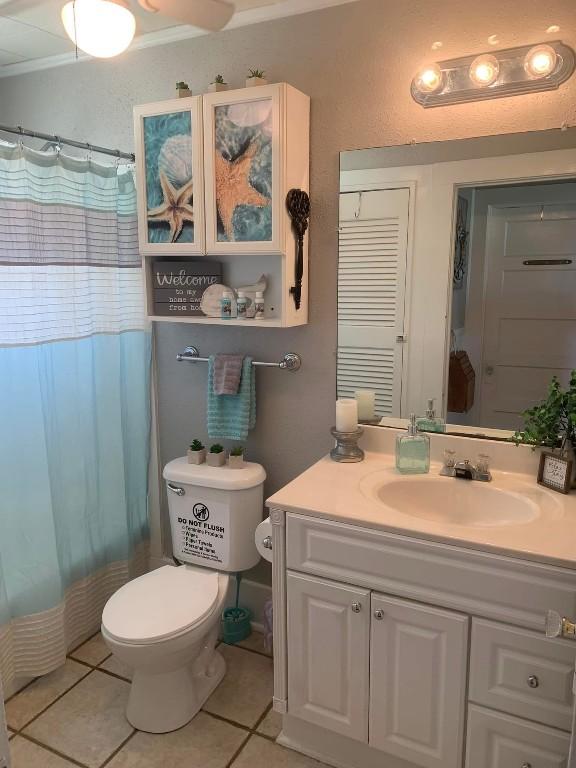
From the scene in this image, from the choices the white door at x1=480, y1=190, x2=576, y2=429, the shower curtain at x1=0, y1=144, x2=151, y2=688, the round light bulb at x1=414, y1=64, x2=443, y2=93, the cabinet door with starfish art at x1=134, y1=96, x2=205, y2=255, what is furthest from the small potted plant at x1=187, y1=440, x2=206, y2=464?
the round light bulb at x1=414, y1=64, x2=443, y2=93

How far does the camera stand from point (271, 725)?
2.01 meters

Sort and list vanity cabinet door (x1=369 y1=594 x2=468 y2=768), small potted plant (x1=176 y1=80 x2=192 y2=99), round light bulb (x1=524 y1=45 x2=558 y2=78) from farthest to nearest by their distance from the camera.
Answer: small potted plant (x1=176 y1=80 x2=192 y2=99), round light bulb (x1=524 y1=45 x2=558 y2=78), vanity cabinet door (x1=369 y1=594 x2=468 y2=768)

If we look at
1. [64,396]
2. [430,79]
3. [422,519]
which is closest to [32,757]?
[64,396]

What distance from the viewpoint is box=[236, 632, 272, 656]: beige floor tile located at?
2.42 m

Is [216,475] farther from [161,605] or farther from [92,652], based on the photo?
[92,652]

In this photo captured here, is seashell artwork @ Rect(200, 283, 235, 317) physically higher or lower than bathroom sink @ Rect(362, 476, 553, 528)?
higher

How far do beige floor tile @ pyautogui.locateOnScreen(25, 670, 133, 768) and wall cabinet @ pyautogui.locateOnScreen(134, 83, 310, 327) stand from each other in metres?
1.42

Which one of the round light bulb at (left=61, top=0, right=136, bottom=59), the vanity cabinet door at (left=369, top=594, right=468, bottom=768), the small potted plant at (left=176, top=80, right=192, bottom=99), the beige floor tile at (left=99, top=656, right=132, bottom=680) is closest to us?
the round light bulb at (left=61, top=0, right=136, bottom=59)

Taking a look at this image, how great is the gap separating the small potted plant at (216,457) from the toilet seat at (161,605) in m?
0.40

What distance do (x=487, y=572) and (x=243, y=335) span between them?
52.0 inches

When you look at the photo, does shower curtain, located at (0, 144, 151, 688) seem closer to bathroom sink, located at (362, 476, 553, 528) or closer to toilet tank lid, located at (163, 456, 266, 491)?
toilet tank lid, located at (163, 456, 266, 491)

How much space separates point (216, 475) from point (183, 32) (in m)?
1.71

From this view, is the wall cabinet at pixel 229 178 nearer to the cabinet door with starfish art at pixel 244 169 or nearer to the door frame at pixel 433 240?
the cabinet door with starfish art at pixel 244 169

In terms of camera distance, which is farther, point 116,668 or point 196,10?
point 116,668
